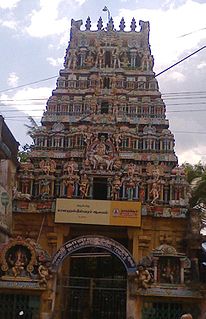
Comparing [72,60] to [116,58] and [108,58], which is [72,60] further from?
[116,58]

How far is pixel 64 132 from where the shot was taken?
2600 centimetres

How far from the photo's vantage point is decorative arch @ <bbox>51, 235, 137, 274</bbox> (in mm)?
17906

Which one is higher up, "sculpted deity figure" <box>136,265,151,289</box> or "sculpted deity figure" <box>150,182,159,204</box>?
"sculpted deity figure" <box>150,182,159,204</box>

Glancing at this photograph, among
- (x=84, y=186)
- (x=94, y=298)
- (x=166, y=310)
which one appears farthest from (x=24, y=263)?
(x=84, y=186)

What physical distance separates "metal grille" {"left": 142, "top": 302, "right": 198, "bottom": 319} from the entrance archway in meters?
0.76

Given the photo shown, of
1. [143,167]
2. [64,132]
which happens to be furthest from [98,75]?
[143,167]

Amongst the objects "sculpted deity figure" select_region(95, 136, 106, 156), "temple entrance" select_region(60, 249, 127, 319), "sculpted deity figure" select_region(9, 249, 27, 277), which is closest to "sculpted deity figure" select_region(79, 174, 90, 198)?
"sculpted deity figure" select_region(95, 136, 106, 156)

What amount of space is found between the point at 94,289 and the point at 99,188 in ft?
25.2

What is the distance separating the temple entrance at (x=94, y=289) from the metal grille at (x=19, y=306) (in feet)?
5.19

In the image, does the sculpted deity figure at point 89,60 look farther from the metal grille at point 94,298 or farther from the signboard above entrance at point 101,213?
the metal grille at point 94,298

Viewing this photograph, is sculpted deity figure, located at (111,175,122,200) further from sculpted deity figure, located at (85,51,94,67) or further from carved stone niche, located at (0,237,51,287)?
sculpted deity figure, located at (85,51,94,67)

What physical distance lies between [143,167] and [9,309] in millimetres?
10478

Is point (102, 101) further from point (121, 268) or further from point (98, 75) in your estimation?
point (121, 268)

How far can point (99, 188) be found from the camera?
991 inches
